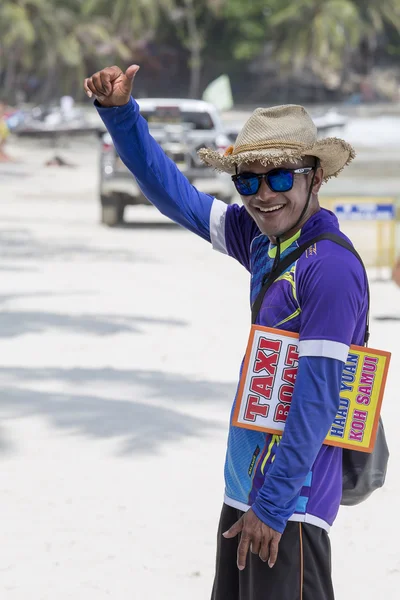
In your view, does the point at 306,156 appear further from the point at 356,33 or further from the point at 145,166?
the point at 356,33

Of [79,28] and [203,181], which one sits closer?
[203,181]

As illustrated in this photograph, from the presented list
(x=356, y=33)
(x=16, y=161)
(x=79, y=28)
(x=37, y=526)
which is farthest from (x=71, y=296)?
(x=356, y=33)

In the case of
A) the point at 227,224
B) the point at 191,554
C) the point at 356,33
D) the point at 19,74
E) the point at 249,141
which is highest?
the point at 356,33

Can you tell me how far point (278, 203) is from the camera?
3.11 metres

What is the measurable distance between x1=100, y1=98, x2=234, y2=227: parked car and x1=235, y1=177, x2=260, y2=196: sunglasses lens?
1611cm

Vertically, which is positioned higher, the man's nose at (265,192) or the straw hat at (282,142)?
the straw hat at (282,142)

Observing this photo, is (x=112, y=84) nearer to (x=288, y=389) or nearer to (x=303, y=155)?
(x=303, y=155)

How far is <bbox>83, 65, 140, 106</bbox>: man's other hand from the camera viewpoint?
10.5 feet

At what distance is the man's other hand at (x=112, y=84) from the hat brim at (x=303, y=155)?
0.97 feet

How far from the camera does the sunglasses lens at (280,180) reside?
10.2 feet

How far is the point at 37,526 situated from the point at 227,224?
233 centimetres

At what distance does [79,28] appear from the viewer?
250 ft

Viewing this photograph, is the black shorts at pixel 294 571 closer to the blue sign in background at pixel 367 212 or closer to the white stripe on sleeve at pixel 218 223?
the white stripe on sleeve at pixel 218 223

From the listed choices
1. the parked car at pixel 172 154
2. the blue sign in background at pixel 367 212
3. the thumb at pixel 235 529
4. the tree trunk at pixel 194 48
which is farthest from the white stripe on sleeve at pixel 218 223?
the tree trunk at pixel 194 48
